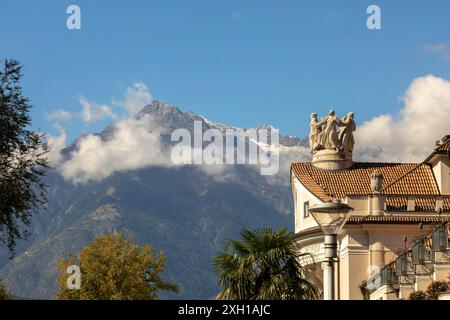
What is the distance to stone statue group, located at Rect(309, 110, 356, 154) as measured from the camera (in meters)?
94.1

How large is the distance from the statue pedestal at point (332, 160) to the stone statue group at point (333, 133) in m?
0.59

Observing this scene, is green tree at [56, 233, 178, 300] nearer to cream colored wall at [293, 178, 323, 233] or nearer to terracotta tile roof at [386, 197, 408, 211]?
cream colored wall at [293, 178, 323, 233]

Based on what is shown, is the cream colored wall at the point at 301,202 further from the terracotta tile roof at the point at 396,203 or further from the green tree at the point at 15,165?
the green tree at the point at 15,165

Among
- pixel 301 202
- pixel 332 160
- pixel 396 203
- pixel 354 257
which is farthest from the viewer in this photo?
pixel 332 160

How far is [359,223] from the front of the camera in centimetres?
7956

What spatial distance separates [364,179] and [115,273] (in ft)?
67.4

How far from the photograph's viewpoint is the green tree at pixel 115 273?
8631 cm

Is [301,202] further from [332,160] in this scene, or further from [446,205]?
[446,205]

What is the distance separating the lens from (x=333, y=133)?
94.5 metres

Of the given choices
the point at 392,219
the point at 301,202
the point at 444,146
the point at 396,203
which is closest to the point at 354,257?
the point at 392,219

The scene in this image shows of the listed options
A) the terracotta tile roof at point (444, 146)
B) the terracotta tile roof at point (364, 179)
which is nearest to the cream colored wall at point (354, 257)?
the terracotta tile roof at point (364, 179)
